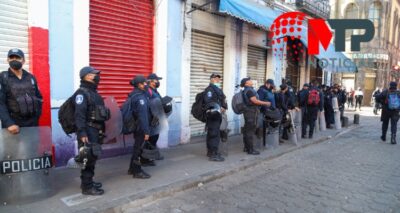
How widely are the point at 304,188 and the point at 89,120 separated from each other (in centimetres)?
368

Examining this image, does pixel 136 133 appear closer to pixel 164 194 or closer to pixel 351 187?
pixel 164 194

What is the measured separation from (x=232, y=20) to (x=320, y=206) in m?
7.13

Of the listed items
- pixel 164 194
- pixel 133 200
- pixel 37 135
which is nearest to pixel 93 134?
pixel 37 135

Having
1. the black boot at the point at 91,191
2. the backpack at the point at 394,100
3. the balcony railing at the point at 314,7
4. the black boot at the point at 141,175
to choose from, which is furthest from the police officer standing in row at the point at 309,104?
the black boot at the point at 91,191

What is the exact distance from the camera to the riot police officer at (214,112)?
671 cm

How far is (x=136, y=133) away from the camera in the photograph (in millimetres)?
5367

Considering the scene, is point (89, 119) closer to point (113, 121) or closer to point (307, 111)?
point (113, 121)

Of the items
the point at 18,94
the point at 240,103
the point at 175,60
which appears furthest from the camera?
the point at 175,60

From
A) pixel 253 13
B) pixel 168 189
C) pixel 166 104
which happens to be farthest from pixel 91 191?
pixel 253 13

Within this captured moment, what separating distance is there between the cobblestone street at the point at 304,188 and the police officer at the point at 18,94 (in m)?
2.00

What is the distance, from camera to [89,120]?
14.6ft

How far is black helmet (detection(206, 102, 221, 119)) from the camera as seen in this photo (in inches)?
263

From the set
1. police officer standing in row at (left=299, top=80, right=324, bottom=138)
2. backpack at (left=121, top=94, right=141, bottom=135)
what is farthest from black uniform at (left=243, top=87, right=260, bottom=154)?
police officer standing in row at (left=299, top=80, right=324, bottom=138)

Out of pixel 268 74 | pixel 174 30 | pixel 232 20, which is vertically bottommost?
pixel 268 74
